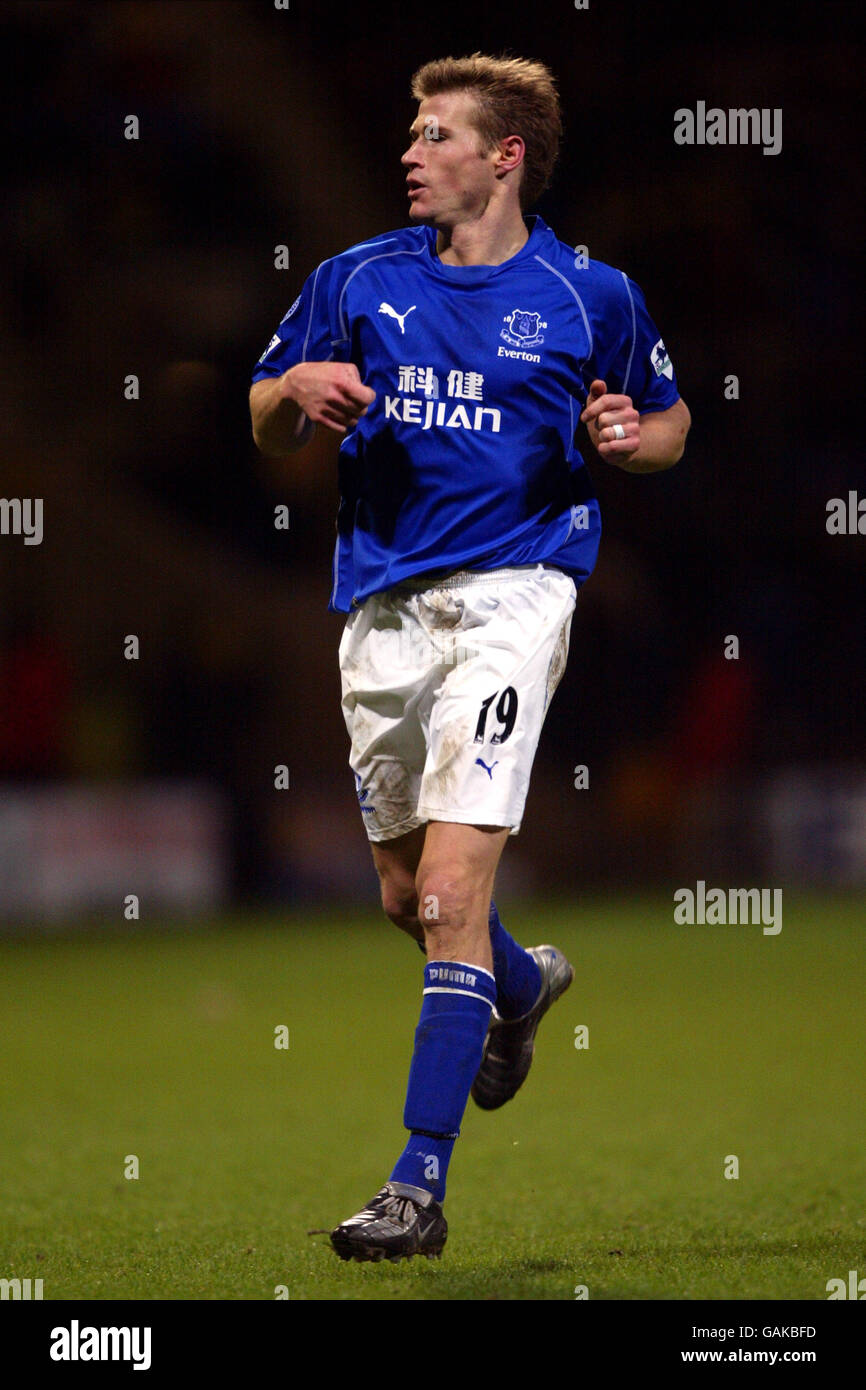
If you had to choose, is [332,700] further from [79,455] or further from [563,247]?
[563,247]

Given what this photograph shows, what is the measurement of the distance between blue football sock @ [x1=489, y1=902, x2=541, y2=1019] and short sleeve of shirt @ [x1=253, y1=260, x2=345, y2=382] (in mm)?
1485

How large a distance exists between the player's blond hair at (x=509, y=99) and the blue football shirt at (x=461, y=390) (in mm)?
206

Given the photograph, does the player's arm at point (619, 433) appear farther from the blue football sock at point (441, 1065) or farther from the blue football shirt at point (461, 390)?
the blue football sock at point (441, 1065)

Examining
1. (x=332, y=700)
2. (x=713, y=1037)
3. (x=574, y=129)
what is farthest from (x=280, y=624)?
(x=713, y=1037)

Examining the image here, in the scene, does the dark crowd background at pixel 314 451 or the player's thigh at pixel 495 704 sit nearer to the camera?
the player's thigh at pixel 495 704

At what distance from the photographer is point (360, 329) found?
14.6ft

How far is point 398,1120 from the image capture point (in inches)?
259

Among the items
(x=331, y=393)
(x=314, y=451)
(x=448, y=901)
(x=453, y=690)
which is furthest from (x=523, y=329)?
(x=314, y=451)

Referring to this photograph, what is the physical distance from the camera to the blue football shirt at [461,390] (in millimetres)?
4348

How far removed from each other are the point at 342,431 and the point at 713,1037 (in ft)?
15.7

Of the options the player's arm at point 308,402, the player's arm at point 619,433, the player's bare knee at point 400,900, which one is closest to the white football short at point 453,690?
the player's bare knee at point 400,900

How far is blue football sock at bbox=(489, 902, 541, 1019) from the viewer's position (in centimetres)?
483

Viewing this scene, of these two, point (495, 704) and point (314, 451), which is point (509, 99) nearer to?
point (495, 704)

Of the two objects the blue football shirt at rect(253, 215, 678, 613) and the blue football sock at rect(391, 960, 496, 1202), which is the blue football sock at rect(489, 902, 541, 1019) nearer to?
the blue football sock at rect(391, 960, 496, 1202)
